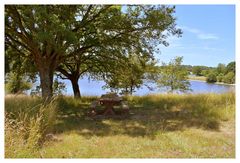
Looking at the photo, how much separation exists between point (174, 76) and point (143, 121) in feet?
127

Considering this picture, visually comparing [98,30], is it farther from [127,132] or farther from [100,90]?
[100,90]

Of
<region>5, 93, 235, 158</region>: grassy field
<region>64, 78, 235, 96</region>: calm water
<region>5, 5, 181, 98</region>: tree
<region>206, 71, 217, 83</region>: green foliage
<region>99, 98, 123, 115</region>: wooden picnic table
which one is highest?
<region>5, 5, 181, 98</region>: tree

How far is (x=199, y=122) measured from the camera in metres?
7.55

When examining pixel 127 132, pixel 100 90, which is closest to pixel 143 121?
pixel 127 132

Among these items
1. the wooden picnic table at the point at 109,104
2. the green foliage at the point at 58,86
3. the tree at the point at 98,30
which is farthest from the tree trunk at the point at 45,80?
the green foliage at the point at 58,86

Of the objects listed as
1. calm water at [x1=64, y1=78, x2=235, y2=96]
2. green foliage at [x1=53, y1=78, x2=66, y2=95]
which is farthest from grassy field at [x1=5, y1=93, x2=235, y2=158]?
green foliage at [x1=53, y1=78, x2=66, y2=95]

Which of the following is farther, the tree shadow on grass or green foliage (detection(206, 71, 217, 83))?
green foliage (detection(206, 71, 217, 83))

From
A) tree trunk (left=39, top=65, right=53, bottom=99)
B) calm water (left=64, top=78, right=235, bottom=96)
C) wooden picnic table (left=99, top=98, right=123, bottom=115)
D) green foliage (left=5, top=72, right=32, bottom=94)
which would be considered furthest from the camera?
green foliage (left=5, top=72, right=32, bottom=94)

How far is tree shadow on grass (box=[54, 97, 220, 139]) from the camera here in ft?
22.0

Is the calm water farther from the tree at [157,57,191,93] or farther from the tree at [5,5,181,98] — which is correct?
the tree at [157,57,191,93]

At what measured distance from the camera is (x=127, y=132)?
21.6ft

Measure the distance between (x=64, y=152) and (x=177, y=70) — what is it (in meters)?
42.0
